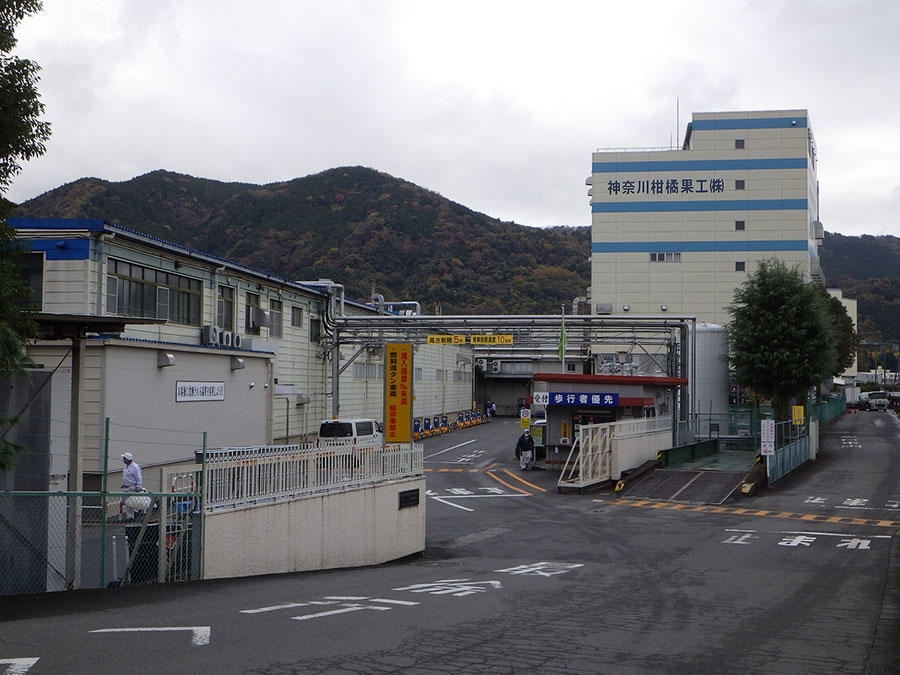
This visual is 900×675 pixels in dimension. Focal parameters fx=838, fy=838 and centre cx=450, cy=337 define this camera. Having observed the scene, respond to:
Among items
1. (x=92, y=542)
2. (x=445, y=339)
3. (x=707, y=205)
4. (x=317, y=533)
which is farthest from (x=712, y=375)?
(x=92, y=542)

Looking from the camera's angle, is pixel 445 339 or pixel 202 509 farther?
pixel 445 339

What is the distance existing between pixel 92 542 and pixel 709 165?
200ft

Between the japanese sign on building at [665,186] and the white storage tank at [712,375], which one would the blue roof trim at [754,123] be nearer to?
the japanese sign on building at [665,186]

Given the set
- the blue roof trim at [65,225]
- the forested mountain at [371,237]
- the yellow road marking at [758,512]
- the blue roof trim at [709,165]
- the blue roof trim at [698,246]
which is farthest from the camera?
the forested mountain at [371,237]

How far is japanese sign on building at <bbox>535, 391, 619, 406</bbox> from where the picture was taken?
3344 centimetres

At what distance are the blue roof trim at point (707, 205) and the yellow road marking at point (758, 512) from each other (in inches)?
1693

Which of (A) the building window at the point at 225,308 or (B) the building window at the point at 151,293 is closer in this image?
(B) the building window at the point at 151,293

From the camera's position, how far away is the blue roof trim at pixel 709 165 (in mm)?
63844

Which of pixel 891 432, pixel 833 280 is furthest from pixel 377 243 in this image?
pixel 833 280

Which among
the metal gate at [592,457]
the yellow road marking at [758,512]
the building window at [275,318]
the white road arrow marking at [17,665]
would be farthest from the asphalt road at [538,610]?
the building window at [275,318]

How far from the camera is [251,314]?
31.6m

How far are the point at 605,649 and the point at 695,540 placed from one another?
1164 cm

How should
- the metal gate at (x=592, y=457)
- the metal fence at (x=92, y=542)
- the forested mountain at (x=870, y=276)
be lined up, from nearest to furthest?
the metal fence at (x=92, y=542), the metal gate at (x=592, y=457), the forested mountain at (x=870, y=276)

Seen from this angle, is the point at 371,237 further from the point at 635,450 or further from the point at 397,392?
the point at 397,392
